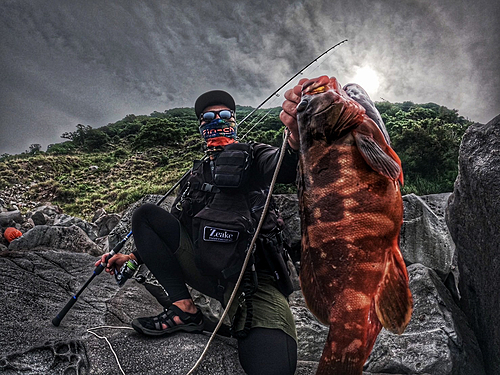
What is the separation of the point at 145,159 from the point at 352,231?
2619 cm

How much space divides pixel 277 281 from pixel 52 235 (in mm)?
5202

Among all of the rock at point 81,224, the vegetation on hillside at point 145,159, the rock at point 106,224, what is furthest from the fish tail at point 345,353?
the rock at point 106,224

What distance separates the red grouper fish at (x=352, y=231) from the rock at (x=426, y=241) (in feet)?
11.3

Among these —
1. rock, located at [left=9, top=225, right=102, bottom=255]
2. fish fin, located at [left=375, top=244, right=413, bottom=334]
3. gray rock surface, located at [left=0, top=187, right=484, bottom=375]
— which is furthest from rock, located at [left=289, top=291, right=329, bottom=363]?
rock, located at [left=9, top=225, right=102, bottom=255]

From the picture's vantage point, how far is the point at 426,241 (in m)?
4.38

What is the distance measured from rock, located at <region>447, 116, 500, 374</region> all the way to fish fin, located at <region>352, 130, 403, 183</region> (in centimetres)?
159

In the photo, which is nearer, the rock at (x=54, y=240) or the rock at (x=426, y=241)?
the rock at (x=426, y=241)

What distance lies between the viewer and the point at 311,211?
1178mm

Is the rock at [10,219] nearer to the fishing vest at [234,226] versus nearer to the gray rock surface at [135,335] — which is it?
the gray rock surface at [135,335]

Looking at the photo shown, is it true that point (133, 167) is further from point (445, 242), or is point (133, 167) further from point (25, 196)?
point (445, 242)

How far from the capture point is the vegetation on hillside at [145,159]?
25.8 feet

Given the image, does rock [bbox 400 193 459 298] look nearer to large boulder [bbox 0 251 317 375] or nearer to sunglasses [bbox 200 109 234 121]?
large boulder [bbox 0 251 317 375]

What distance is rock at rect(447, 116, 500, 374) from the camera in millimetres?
2203

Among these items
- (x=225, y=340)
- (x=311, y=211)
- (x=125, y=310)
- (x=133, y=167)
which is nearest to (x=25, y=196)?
(x=133, y=167)
